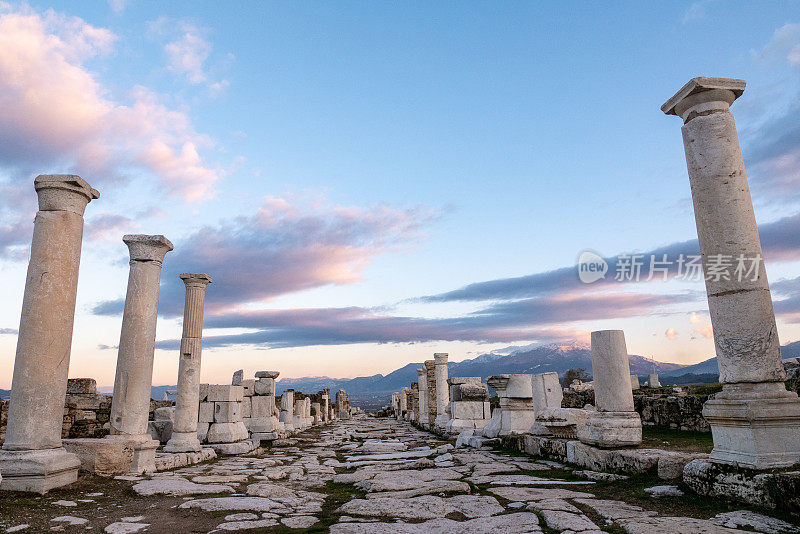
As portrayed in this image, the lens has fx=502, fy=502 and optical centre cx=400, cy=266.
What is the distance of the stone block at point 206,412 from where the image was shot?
12.7 m

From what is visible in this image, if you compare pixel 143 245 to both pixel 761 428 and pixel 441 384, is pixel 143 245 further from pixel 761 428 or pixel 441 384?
pixel 441 384

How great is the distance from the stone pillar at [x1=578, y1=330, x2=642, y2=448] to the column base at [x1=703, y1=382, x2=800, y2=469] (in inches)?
89.5

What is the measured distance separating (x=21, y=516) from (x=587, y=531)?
5.36 metres

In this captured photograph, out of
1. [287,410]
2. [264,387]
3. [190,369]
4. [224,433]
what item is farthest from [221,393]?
[287,410]

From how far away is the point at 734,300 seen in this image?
5309mm

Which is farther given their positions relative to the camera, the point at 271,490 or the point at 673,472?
the point at 271,490

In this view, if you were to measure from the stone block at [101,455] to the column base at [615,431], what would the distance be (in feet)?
23.5

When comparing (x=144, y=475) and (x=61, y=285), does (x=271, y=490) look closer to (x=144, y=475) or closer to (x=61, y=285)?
(x=144, y=475)

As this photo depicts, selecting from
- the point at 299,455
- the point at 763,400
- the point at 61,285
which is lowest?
the point at 299,455

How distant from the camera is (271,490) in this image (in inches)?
265

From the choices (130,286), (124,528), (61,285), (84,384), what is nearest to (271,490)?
(124,528)

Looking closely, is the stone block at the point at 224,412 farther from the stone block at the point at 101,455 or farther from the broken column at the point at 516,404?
the broken column at the point at 516,404

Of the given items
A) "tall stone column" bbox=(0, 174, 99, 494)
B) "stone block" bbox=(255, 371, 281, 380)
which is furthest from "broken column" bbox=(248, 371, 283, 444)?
"tall stone column" bbox=(0, 174, 99, 494)

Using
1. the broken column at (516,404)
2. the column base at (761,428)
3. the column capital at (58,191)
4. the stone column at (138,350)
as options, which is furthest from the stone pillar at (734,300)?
the stone column at (138,350)
